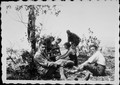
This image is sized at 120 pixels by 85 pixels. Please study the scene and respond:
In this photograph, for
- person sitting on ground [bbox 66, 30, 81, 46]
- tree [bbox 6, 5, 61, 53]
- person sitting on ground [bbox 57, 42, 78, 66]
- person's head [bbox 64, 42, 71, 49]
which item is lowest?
person sitting on ground [bbox 57, 42, 78, 66]

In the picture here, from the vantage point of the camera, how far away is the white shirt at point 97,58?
389 centimetres

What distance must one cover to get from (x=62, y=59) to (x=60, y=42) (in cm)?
24

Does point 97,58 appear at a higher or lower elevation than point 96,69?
higher

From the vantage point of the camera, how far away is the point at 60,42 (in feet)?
12.9

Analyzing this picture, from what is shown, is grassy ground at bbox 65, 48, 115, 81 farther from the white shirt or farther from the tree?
the tree

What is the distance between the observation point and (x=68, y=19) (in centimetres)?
393

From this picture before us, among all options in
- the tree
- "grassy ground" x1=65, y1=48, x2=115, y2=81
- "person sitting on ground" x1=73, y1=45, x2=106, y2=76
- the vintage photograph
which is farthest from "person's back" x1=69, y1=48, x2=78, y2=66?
the tree

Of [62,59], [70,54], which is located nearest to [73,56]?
[70,54]

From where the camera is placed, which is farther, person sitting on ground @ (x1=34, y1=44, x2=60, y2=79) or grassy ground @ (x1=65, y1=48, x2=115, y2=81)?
person sitting on ground @ (x1=34, y1=44, x2=60, y2=79)

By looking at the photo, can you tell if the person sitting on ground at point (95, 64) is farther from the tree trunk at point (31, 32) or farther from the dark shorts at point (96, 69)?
the tree trunk at point (31, 32)

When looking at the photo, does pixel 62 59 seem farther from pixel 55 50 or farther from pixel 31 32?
pixel 31 32

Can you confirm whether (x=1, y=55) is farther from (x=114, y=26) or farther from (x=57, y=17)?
(x=114, y=26)

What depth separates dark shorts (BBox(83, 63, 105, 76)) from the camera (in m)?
3.89

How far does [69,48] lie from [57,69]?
1.12 ft
